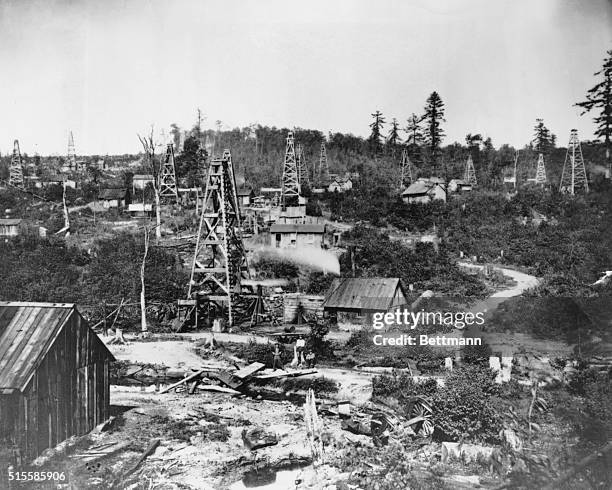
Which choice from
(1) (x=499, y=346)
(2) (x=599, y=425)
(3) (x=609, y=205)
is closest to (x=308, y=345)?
(1) (x=499, y=346)

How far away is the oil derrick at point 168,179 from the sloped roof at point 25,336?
4083 centimetres

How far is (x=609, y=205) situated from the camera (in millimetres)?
29000

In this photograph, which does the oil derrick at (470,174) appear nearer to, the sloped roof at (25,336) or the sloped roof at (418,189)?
the sloped roof at (418,189)

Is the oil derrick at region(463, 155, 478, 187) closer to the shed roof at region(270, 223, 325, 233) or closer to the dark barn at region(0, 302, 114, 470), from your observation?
the shed roof at region(270, 223, 325, 233)

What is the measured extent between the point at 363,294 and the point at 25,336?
668 inches

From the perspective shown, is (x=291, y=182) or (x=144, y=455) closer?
(x=144, y=455)

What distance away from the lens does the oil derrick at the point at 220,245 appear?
85.4ft

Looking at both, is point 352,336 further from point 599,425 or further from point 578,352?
point 599,425

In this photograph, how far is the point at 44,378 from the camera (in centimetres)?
1077

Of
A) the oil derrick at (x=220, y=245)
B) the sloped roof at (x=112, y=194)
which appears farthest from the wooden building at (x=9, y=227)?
the oil derrick at (x=220, y=245)

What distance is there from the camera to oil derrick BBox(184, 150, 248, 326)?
26.0 metres

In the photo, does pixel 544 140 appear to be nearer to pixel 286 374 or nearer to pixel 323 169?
pixel 323 169

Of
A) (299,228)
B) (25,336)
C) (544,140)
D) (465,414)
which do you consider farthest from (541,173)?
(25,336)

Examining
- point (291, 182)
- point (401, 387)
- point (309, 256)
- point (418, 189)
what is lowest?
point (401, 387)
